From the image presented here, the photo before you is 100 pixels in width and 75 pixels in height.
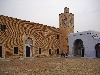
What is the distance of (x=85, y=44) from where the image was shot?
27.4 m

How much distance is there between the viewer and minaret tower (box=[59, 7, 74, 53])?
31.6 m

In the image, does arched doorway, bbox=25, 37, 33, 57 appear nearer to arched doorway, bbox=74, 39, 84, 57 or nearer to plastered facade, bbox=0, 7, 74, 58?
plastered facade, bbox=0, 7, 74, 58

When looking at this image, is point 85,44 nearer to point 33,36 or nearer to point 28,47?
point 33,36

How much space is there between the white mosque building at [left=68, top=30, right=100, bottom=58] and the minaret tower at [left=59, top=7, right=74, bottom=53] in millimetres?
1398

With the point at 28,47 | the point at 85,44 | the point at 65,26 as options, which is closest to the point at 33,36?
the point at 28,47

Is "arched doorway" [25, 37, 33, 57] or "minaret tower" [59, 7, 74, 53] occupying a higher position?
"minaret tower" [59, 7, 74, 53]

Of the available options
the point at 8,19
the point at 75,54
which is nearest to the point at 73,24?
the point at 75,54

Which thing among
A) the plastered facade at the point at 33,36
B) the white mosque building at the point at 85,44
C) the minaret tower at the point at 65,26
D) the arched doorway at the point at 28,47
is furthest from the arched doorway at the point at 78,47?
the arched doorway at the point at 28,47

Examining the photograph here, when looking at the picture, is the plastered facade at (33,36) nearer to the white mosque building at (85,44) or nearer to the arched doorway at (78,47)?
the white mosque building at (85,44)

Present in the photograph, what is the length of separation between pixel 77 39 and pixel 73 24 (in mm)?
5015

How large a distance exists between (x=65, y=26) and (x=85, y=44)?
279 inches

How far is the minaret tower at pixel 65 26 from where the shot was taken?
31609 millimetres

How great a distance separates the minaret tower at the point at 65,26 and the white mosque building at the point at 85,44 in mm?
1398

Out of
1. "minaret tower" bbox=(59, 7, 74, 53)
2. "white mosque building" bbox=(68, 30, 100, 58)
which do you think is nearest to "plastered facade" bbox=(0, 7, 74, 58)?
"minaret tower" bbox=(59, 7, 74, 53)
